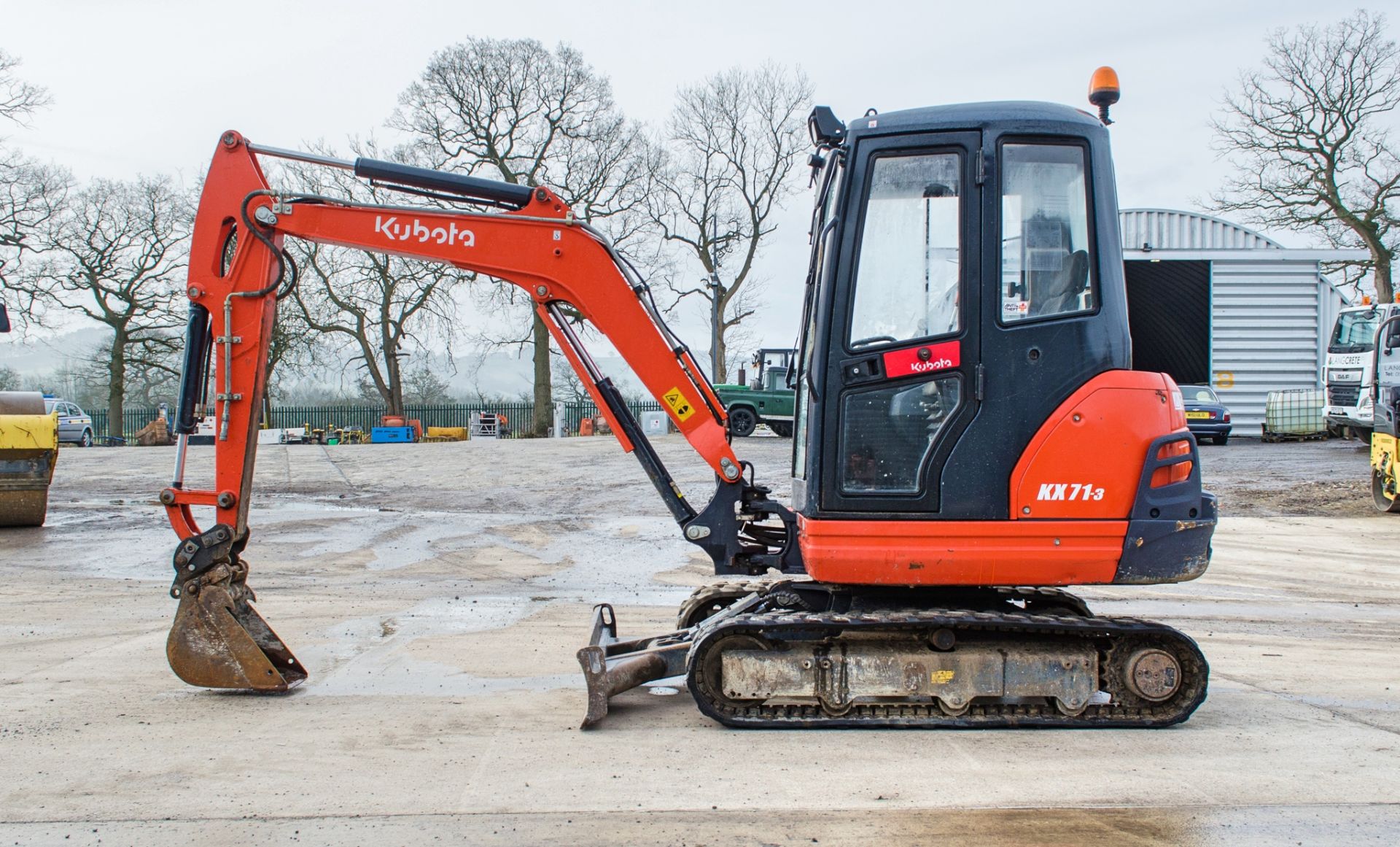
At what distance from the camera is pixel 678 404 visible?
218 inches

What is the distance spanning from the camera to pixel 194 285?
5.55 metres

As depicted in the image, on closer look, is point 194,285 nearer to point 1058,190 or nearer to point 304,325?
point 1058,190

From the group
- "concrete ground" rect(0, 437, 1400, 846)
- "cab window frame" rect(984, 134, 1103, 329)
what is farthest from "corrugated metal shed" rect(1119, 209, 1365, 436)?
"cab window frame" rect(984, 134, 1103, 329)

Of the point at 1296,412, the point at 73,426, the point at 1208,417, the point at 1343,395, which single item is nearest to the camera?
the point at 1343,395

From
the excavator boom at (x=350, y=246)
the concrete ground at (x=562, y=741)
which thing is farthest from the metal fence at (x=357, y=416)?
the excavator boom at (x=350, y=246)

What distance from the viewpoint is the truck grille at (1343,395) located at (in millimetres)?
19859

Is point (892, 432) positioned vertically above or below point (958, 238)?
below

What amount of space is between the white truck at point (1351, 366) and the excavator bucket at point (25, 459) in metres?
21.4

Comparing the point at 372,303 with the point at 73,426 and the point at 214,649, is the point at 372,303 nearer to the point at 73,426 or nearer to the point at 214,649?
the point at 73,426

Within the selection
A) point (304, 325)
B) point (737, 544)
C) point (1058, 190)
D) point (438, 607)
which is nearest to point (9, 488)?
point (438, 607)

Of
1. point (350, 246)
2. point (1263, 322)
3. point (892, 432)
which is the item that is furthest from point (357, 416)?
point (892, 432)

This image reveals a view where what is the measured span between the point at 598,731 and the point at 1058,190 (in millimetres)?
3331

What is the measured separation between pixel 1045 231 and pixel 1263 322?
70.9ft

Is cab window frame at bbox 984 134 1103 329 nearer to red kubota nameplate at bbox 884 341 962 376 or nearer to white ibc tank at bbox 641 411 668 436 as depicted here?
red kubota nameplate at bbox 884 341 962 376
